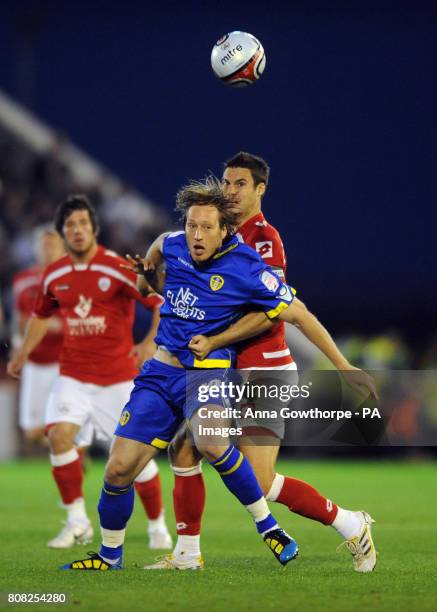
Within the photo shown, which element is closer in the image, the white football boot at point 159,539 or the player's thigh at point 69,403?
the white football boot at point 159,539

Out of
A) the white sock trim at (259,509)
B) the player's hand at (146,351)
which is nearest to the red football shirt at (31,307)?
the player's hand at (146,351)

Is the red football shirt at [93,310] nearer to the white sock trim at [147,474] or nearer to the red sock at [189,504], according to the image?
the white sock trim at [147,474]

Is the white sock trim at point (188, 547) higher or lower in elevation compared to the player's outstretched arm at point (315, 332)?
lower

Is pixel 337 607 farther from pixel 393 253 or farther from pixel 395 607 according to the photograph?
pixel 393 253

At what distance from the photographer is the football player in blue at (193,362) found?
625cm

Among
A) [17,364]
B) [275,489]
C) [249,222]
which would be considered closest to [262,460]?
[275,489]

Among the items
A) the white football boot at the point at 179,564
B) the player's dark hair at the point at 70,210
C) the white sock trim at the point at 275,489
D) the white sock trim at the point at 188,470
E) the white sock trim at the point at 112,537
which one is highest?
the player's dark hair at the point at 70,210

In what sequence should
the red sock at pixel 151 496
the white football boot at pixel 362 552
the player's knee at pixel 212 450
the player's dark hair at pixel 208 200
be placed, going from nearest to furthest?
the player's knee at pixel 212 450 → the player's dark hair at pixel 208 200 → the white football boot at pixel 362 552 → the red sock at pixel 151 496

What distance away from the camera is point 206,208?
6.36 meters

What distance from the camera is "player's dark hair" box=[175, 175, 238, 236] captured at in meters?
6.39

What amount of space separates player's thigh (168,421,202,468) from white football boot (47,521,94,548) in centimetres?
165

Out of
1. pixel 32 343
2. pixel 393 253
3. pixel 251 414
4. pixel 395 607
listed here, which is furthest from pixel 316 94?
pixel 395 607

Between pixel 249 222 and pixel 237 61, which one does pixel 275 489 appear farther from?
pixel 237 61

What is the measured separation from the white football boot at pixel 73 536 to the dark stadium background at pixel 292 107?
1568 cm
